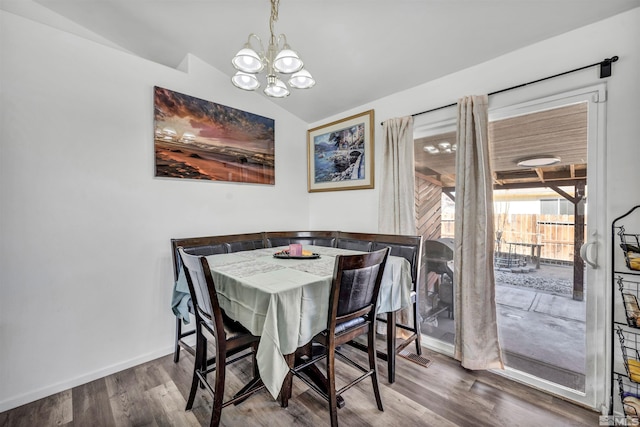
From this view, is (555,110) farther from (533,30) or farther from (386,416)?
(386,416)

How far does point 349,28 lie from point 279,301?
2049mm

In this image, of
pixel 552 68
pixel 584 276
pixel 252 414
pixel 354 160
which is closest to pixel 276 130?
pixel 354 160

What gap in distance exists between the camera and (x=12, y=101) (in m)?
1.77

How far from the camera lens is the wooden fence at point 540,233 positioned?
1883 mm

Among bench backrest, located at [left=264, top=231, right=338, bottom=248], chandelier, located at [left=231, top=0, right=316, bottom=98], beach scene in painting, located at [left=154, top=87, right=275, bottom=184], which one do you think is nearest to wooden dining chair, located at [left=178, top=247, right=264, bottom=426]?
chandelier, located at [left=231, top=0, right=316, bottom=98]

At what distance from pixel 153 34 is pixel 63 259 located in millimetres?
1946

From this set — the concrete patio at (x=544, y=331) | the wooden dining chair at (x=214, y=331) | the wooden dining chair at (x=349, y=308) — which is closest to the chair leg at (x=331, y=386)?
the wooden dining chair at (x=349, y=308)

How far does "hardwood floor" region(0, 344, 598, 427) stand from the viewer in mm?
1622

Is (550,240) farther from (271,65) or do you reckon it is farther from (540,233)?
(271,65)

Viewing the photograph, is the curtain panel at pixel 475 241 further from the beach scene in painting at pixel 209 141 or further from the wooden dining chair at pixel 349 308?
the beach scene in painting at pixel 209 141

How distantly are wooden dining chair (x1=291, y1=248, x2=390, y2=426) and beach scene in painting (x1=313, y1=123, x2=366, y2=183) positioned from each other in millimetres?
1654

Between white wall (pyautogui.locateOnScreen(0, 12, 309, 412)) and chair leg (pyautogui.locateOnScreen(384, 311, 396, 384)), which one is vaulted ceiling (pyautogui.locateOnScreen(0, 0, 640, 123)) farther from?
chair leg (pyautogui.locateOnScreen(384, 311, 396, 384))

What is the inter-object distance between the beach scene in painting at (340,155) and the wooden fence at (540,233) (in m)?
1.42

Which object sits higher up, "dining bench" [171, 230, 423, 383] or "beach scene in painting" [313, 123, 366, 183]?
"beach scene in painting" [313, 123, 366, 183]
